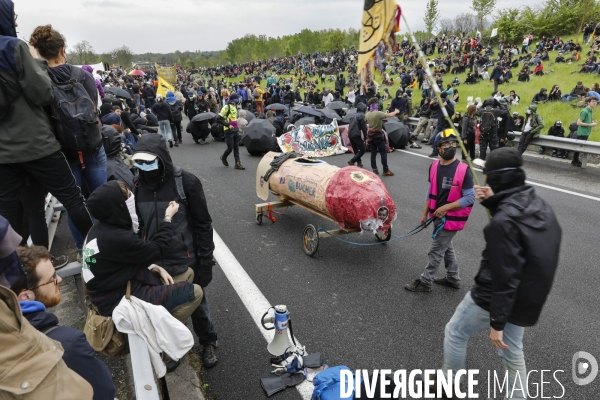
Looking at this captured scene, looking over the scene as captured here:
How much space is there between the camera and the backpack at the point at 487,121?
34.9 feet

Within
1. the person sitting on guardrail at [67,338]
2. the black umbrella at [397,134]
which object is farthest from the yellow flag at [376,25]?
the black umbrella at [397,134]

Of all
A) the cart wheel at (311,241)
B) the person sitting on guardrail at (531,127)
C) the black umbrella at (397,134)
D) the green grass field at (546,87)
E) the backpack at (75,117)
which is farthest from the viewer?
the green grass field at (546,87)

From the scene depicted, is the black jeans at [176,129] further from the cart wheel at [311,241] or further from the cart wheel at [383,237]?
the cart wheel at [383,237]

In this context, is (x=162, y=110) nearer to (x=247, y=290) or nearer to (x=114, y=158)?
(x=114, y=158)

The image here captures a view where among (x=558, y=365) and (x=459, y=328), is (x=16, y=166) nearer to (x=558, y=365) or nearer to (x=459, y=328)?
(x=459, y=328)

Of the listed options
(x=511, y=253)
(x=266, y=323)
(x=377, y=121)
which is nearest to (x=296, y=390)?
(x=266, y=323)

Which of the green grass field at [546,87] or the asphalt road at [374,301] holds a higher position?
the green grass field at [546,87]

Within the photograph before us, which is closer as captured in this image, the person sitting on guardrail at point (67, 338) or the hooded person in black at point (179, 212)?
the person sitting on guardrail at point (67, 338)

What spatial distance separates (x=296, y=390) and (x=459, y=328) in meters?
1.43

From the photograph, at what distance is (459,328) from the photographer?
3041mm

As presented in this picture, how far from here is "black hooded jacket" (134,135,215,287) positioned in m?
3.32

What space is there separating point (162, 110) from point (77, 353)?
523 inches

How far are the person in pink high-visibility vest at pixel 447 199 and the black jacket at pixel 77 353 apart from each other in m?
3.65

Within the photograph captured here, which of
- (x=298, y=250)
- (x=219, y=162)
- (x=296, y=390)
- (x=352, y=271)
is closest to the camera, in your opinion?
(x=296, y=390)
